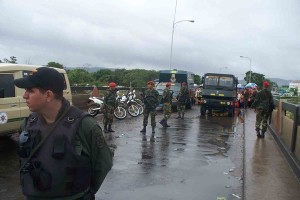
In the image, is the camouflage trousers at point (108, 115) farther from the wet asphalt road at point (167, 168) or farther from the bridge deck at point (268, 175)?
the bridge deck at point (268, 175)

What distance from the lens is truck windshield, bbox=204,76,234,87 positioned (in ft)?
76.9

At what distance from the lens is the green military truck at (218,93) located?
22.5 metres

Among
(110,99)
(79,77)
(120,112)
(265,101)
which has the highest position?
(79,77)

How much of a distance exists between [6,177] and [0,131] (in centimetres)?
191

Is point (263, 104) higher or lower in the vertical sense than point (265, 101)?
lower

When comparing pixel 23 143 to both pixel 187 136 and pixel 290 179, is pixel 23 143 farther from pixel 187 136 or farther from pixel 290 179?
pixel 187 136

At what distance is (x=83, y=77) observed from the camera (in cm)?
3475

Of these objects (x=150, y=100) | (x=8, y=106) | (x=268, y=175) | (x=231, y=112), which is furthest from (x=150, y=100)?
(x=231, y=112)

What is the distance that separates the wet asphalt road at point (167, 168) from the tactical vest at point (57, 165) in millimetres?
3590

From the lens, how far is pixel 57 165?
8.54 feet

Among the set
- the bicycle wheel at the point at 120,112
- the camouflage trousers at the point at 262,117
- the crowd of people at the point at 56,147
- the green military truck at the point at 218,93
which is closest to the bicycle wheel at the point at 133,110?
the bicycle wheel at the point at 120,112

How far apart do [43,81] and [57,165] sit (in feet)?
1.86

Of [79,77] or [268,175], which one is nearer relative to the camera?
[268,175]

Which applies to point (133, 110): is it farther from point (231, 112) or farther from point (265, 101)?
point (265, 101)
